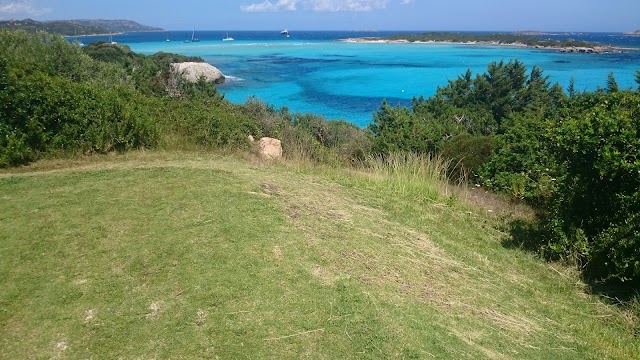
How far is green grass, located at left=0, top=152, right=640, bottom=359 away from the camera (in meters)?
3.30

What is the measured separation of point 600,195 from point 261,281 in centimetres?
378

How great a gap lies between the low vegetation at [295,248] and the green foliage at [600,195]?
2 centimetres

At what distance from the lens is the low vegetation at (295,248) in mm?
3410

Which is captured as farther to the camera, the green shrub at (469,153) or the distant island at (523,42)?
the distant island at (523,42)

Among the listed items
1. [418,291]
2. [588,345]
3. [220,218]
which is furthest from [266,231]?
[588,345]

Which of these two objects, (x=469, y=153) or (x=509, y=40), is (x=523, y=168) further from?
(x=509, y=40)

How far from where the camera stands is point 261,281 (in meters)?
3.95

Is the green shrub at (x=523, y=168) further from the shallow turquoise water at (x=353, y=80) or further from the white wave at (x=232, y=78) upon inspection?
the white wave at (x=232, y=78)

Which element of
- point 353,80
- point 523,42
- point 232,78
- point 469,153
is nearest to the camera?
point 469,153

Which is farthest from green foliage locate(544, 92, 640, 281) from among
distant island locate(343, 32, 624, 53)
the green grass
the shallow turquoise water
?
distant island locate(343, 32, 624, 53)

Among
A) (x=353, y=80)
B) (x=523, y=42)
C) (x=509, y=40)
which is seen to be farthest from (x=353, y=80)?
(x=509, y=40)

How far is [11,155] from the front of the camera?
7.25 metres

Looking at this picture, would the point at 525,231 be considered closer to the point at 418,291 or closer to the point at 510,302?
the point at 510,302

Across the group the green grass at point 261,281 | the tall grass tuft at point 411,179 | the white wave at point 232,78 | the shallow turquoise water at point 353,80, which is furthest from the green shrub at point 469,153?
the white wave at point 232,78
